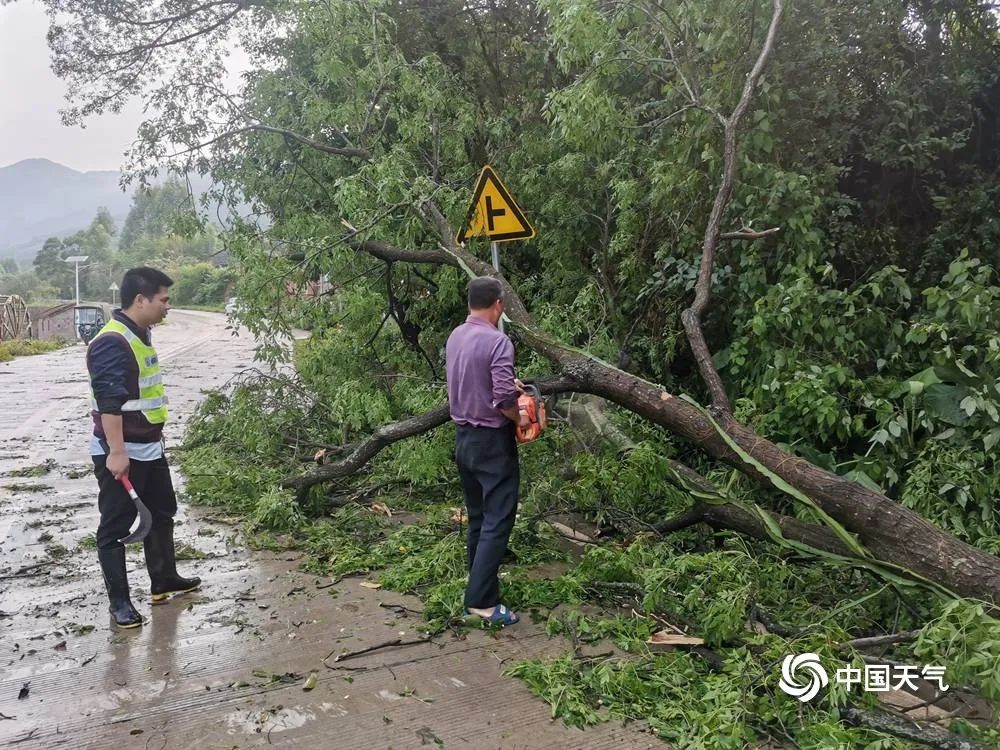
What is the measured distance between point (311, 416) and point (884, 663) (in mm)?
5259

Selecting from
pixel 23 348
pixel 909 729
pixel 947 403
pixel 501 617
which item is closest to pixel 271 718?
pixel 501 617

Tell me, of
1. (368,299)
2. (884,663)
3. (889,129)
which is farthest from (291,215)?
(884,663)

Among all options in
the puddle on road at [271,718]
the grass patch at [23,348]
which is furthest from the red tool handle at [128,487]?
the grass patch at [23,348]

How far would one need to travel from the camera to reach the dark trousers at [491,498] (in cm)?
378

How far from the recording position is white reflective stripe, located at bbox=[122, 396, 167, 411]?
400 centimetres

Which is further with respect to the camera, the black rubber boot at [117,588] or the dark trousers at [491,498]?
the black rubber boot at [117,588]

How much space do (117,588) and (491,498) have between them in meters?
2.02

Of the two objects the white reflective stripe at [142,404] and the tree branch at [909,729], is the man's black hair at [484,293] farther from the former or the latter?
the tree branch at [909,729]

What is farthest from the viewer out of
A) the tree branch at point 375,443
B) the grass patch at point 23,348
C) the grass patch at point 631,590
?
the grass patch at point 23,348

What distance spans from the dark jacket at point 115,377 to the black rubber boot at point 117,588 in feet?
2.00

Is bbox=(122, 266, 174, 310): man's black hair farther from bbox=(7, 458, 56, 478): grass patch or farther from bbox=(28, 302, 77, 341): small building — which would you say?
bbox=(28, 302, 77, 341): small building

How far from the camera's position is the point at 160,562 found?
4.28 m

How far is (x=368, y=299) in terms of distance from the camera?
21.5 ft

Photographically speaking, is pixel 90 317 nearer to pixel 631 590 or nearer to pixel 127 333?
pixel 127 333
